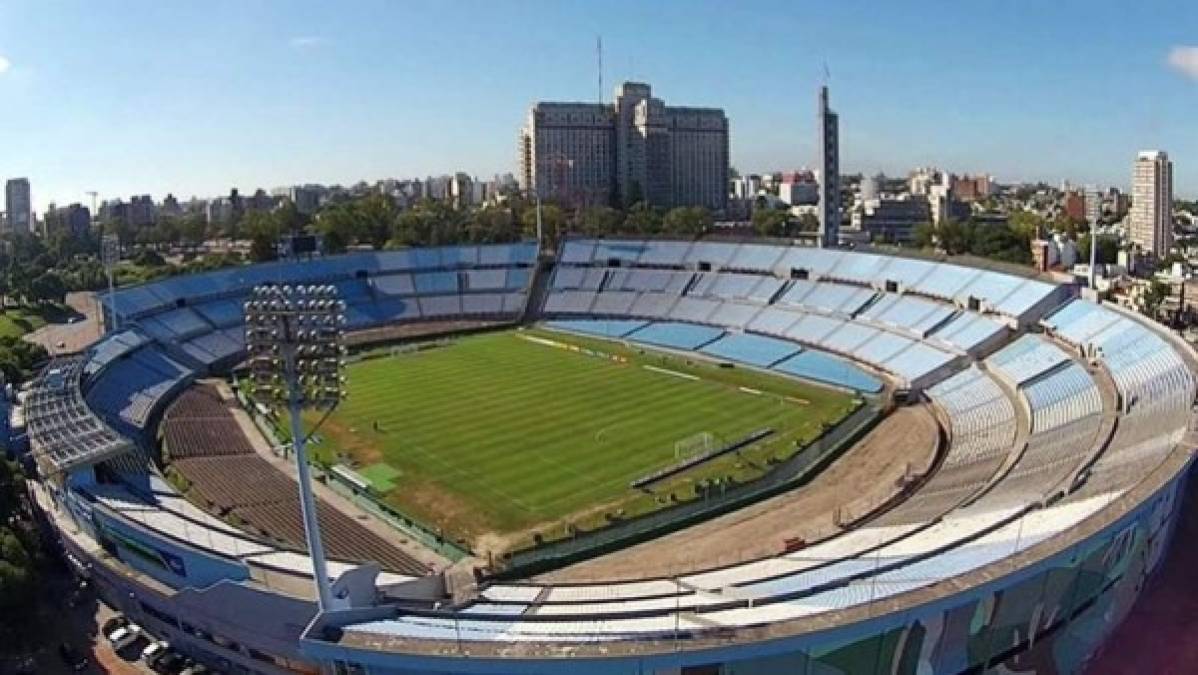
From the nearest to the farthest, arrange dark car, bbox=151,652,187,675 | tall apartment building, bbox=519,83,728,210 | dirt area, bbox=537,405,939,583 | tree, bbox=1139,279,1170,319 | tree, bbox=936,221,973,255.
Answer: dark car, bbox=151,652,187,675 < dirt area, bbox=537,405,939,583 < tree, bbox=1139,279,1170,319 < tree, bbox=936,221,973,255 < tall apartment building, bbox=519,83,728,210

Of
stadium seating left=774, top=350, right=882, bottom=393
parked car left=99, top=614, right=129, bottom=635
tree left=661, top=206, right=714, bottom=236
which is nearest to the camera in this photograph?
parked car left=99, top=614, right=129, bottom=635

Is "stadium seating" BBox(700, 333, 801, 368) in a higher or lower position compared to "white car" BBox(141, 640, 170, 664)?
higher

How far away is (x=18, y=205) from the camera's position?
184m

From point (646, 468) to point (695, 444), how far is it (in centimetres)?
385

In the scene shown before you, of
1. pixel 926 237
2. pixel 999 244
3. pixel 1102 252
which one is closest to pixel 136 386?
pixel 999 244

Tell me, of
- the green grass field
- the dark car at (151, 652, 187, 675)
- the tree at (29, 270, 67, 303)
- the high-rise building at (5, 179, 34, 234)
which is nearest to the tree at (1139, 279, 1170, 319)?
the green grass field

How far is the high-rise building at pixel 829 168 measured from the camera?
83500 millimetres

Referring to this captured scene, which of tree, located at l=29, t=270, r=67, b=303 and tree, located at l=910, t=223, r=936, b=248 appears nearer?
tree, located at l=29, t=270, r=67, b=303

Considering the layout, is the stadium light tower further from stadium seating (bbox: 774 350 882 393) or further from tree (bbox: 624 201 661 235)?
tree (bbox: 624 201 661 235)

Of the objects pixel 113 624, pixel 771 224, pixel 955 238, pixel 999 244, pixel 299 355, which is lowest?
pixel 113 624

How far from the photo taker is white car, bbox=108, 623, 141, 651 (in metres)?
28.0

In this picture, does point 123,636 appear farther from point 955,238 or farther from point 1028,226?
point 1028,226

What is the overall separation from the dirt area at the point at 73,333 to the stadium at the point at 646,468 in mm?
6998

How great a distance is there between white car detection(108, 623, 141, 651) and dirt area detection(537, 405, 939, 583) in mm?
12525
